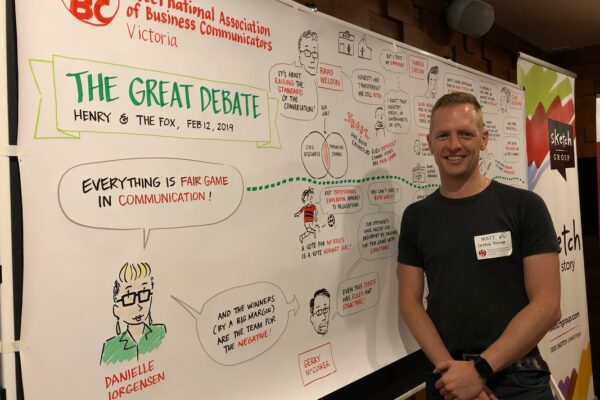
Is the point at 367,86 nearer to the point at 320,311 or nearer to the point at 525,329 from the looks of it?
the point at 320,311

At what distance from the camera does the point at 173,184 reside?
3.89 ft

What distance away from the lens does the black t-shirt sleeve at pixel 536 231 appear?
1.43 metres

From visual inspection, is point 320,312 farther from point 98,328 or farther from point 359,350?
point 98,328

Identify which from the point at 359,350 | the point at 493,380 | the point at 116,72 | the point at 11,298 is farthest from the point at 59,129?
the point at 493,380

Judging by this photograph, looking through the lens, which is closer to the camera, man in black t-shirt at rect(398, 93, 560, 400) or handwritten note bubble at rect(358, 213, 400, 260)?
man in black t-shirt at rect(398, 93, 560, 400)

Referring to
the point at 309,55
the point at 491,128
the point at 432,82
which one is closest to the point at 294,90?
the point at 309,55

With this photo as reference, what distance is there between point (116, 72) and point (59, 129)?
192 millimetres

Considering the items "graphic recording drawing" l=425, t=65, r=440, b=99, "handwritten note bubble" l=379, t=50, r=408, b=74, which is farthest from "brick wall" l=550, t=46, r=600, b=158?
"handwritten note bubble" l=379, t=50, r=408, b=74

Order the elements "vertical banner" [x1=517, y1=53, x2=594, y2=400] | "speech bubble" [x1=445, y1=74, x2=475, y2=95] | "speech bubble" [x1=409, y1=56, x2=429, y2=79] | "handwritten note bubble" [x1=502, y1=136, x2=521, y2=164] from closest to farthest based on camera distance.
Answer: "speech bubble" [x1=409, y1=56, x2=429, y2=79] < "speech bubble" [x1=445, y1=74, x2=475, y2=95] < "handwritten note bubble" [x1=502, y1=136, x2=521, y2=164] < "vertical banner" [x1=517, y1=53, x2=594, y2=400]

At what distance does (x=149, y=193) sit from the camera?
1142 mm

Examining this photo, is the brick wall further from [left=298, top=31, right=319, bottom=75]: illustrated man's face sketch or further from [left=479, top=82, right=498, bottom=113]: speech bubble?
[left=298, top=31, right=319, bottom=75]: illustrated man's face sketch

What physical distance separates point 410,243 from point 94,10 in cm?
119

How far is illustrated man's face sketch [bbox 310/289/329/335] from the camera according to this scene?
1552 mm

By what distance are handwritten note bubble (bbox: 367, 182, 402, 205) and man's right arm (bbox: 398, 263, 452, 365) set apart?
10.5 inches
